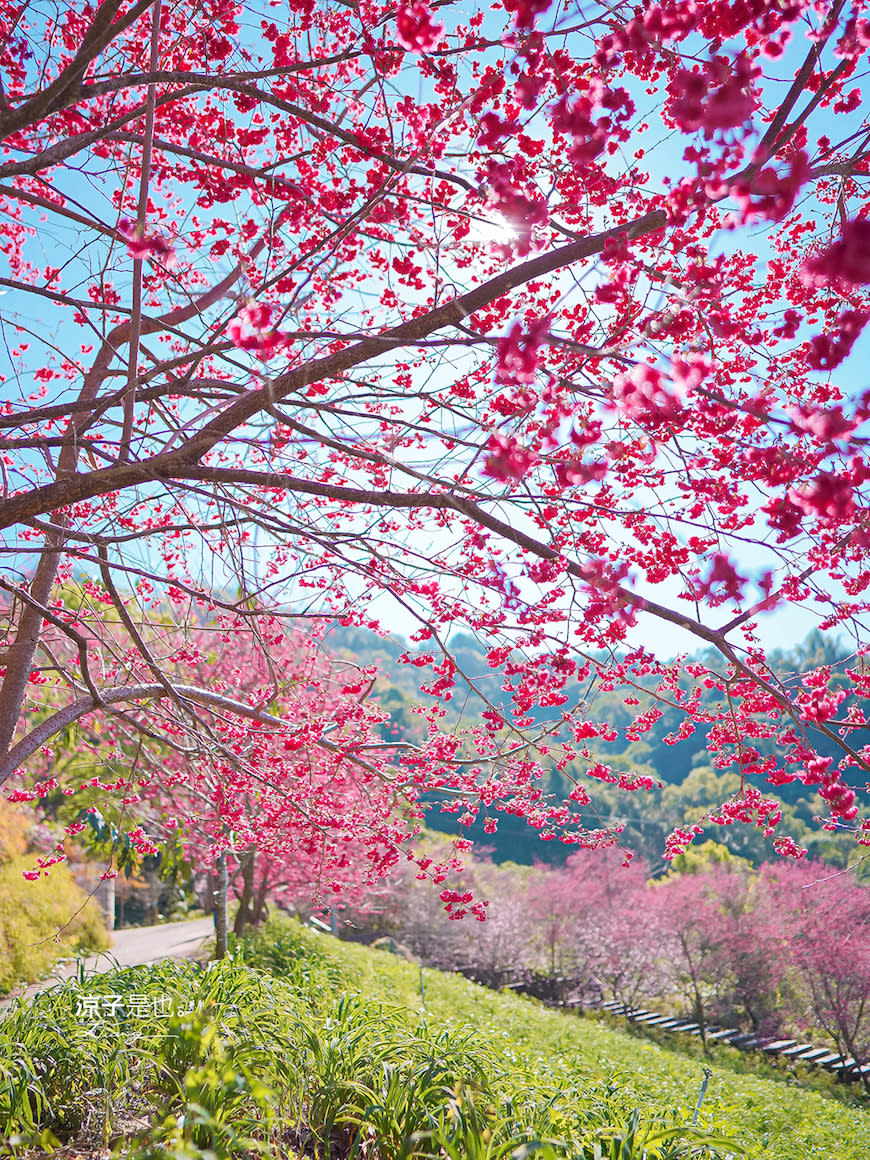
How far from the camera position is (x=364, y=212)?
8.96 feet

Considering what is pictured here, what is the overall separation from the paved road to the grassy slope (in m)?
3.00

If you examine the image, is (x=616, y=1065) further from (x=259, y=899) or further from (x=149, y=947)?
(x=149, y=947)

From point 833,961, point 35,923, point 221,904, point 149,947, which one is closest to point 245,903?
point 35,923

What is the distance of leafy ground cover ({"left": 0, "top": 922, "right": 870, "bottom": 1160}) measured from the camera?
8.86 feet

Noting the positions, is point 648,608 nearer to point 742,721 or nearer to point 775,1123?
point 742,721

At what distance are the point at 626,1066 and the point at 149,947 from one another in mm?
10142

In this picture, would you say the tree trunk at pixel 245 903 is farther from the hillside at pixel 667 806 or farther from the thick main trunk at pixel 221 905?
the hillside at pixel 667 806

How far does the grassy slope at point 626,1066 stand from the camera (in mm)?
6832

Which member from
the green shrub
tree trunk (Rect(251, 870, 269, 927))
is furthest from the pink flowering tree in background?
the green shrub

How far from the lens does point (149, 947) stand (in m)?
14.5

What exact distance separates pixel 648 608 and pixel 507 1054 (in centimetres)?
439

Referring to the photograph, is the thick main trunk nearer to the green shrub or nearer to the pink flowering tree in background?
the green shrub

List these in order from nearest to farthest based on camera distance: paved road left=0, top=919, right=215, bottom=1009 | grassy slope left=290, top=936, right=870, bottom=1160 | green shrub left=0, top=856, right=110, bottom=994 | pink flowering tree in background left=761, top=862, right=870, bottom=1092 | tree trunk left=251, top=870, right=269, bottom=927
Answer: grassy slope left=290, top=936, right=870, bottom=1160 < green shrub left=0, top=856, right=110, bottom=994 < paved road left=0, top=919, right=215, bottom=1009 < tree trunk left=251, top=870, right=269, bottom=927 < pink flowering tree in background left=761, top=862, right=870, bottom=1092

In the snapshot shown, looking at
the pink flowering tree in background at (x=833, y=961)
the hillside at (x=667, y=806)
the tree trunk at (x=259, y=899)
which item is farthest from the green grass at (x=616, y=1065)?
the hillside at (x=667, y=806)
